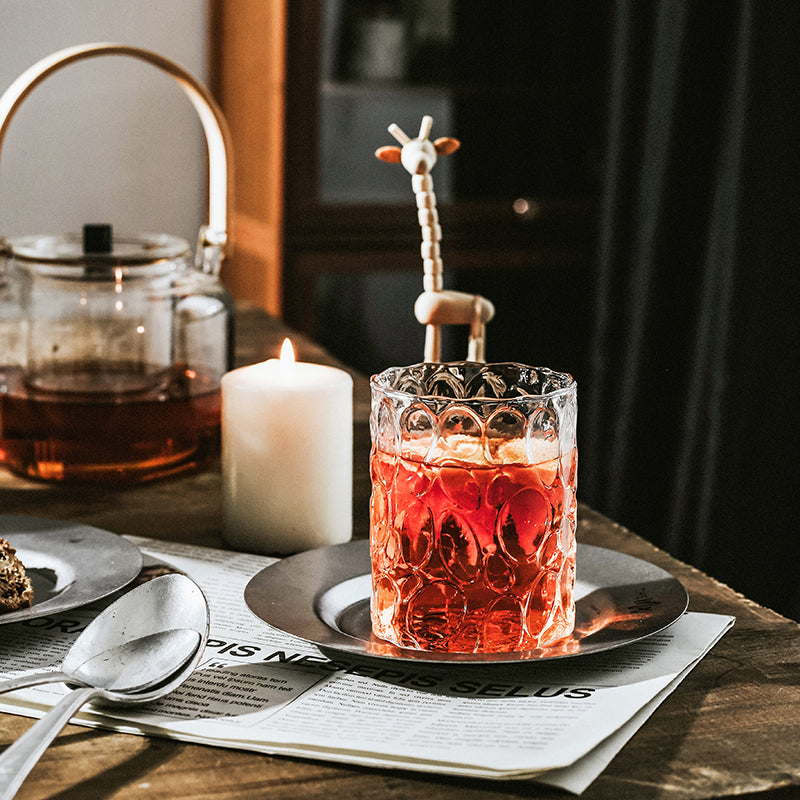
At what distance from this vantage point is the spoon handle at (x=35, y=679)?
462 mm

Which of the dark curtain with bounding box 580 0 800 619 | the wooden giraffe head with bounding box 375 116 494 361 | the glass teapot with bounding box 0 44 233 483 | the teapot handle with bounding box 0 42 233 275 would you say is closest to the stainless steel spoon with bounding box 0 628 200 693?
the wooden giraffe head with bounding box 375 116 494 361

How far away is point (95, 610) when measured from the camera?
0.61 m

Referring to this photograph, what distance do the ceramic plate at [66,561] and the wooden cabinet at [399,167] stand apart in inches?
60.0

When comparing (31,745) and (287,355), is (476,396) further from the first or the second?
(31,745)

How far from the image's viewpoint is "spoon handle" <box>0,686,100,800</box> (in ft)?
1.32

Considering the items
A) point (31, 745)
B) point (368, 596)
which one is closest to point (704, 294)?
point (368, 596)

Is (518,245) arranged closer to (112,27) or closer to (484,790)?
(112,27)

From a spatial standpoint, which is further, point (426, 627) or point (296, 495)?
point (296, 495)

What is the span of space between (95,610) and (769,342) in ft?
3.70

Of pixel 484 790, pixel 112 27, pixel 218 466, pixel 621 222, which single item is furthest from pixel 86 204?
pixel 484 790

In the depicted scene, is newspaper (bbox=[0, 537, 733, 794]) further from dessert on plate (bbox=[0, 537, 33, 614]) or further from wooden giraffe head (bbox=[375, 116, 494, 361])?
wooden giraffe head (bbox=[375, 116, 494, 361])

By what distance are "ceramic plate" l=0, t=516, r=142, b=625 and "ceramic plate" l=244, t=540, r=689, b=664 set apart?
79 mm

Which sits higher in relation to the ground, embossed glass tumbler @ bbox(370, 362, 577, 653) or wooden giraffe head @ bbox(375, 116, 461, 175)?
wooden giraffe head @ bbox(375, 116, 461, 175)

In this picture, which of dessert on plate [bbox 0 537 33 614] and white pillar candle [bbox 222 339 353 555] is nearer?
dessert on plate [bbox 0 537 33 614]
